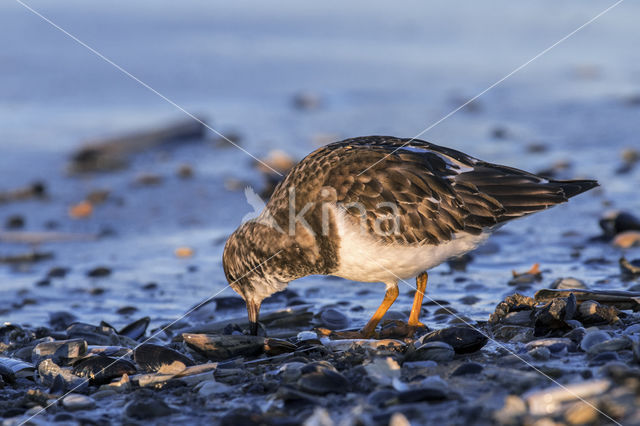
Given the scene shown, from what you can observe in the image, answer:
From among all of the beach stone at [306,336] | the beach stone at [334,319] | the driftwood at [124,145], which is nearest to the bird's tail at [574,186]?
the beach stone at [334,319]

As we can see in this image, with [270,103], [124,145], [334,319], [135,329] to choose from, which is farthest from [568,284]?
[270,103]

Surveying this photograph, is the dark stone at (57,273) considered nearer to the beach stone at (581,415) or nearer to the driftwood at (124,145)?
the driftwood at (124,145)

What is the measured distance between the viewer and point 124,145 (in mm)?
9672

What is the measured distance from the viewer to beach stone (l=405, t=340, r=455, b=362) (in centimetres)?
392

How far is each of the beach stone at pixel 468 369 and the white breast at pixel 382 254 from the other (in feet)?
3.09

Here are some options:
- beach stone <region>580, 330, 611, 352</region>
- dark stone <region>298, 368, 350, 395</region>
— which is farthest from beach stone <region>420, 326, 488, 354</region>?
dark stone <region>298, 368, 350, 395</region>

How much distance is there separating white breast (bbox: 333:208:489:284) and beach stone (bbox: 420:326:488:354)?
595 millimetres

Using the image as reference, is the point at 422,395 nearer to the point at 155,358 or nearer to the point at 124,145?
the point at 155,358

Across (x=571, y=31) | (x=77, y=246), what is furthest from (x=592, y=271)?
(x=571, y=31)

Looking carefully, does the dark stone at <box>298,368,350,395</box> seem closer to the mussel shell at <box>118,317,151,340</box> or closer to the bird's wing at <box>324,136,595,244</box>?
the bird's wing at <box>324,136,595,244</box>

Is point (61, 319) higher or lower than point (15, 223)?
lower

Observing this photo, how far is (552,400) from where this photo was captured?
308 centimetres

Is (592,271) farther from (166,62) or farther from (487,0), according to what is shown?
(487,0)

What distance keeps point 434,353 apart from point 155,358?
1.45 meters
